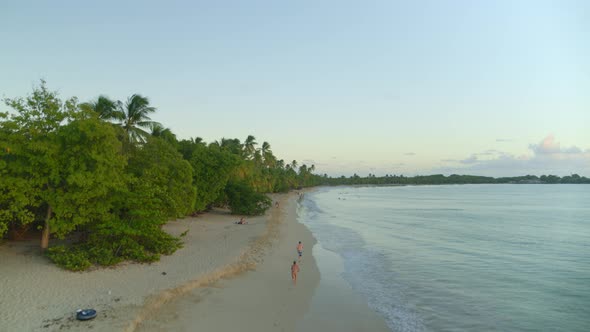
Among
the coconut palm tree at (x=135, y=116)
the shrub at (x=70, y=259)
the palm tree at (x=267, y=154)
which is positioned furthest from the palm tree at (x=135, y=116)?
the palm tree at (x=267, y=154)

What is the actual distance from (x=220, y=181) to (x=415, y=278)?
66.9 ft

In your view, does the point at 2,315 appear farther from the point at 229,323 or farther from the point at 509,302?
the point at 509,302

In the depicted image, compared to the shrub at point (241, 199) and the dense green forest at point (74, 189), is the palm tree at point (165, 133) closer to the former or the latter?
the shrub at point (241, 199)

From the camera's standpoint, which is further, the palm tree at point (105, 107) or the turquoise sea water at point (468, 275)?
the palm tree at point (105, 107)

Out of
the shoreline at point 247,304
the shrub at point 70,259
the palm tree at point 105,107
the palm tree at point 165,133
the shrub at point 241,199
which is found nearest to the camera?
the shoreline at point 247,304

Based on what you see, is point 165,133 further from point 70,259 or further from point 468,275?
point 468,275

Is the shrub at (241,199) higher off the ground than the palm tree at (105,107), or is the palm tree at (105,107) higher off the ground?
the palm tree at (105,107)

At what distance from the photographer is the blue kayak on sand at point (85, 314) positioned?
986 centimetres

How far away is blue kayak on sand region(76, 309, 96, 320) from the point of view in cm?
986

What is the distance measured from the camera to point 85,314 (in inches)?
390

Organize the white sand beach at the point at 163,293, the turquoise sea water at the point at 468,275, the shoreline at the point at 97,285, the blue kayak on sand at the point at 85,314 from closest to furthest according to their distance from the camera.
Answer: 1. the blue kayak on sand at the point at 85,314
2. the shoreline at the point at 97,285
3. the white sand beach at the point at 163,293
4. the turquoise sea water at the point at 468,275

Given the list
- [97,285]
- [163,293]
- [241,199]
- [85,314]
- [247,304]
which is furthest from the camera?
[241,199]

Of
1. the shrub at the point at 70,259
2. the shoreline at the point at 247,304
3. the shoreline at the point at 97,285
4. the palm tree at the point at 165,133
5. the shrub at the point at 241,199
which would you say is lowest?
the shoreline at the point at 247,304

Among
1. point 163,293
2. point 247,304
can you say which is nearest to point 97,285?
point 163,293
